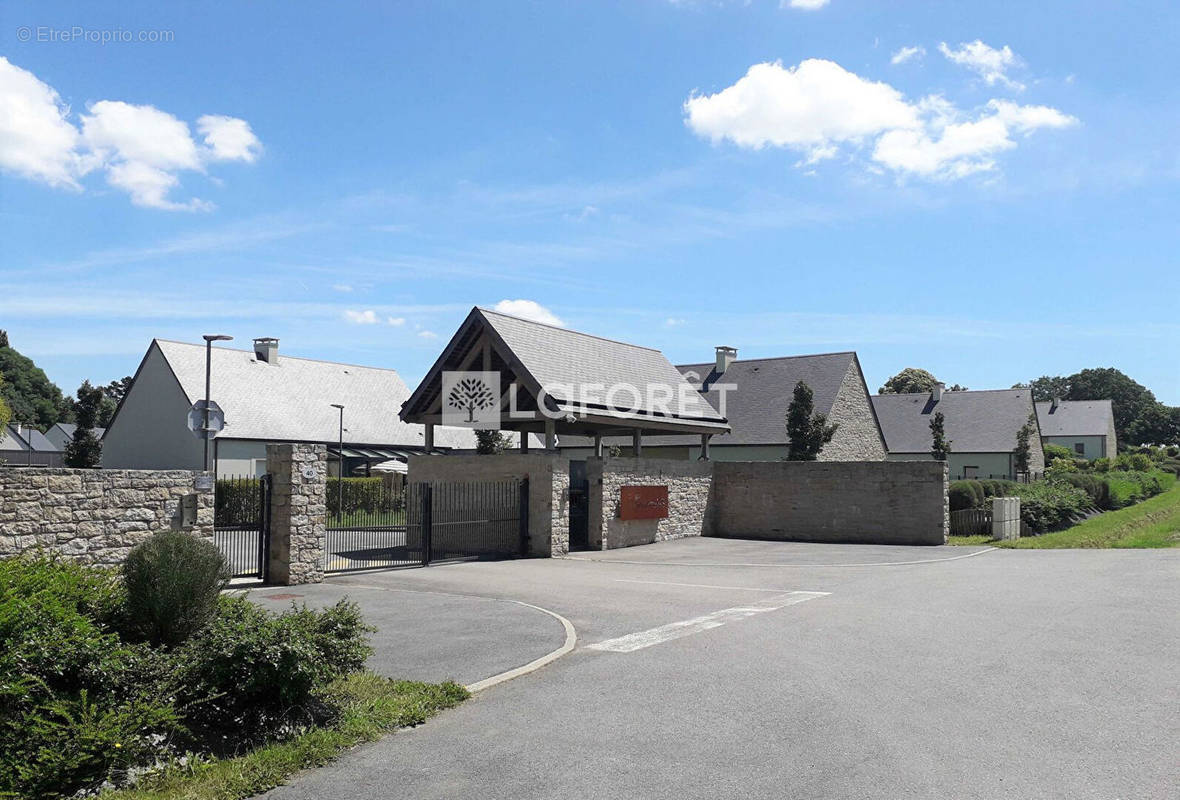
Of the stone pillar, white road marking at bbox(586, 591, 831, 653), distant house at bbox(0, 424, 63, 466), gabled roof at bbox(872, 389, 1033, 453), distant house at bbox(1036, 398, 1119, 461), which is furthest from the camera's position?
distant house at bbox(1036, 398, 1119, 461)

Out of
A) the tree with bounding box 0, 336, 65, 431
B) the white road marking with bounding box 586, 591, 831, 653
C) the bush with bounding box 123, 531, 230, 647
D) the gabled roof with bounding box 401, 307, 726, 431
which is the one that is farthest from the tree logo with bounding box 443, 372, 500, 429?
the tree with bounding box 0, 336, 65, 431

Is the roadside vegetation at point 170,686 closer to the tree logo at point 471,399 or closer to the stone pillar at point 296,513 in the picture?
the stone pillar at point 296,513

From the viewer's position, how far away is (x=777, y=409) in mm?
43906

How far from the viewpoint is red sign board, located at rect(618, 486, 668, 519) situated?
25938mm

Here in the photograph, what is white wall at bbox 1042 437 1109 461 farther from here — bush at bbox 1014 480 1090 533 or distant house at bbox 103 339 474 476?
distant house at bbox 103 339 474 476

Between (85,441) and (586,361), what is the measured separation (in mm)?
29468

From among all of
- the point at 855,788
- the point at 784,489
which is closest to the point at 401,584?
the point at 855,788

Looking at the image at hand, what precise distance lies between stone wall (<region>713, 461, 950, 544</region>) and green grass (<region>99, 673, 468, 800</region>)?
21.8 metres

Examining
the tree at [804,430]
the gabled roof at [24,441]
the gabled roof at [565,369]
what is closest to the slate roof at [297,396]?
the gabled roof at [565,369]

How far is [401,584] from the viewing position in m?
17.6

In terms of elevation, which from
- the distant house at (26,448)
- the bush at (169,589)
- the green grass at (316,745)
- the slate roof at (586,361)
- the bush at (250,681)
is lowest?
the green grass at (316,745)

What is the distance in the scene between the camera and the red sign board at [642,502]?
25938 mm

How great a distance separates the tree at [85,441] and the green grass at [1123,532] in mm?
39813

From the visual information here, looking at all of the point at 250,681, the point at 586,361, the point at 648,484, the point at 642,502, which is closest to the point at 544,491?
the point at 642,502
